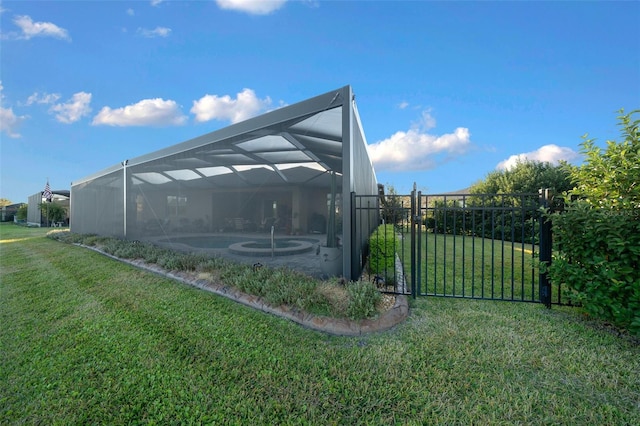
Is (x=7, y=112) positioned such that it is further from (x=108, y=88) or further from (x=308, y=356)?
(x=308, y=356)

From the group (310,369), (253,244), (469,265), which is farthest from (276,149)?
(469,265)

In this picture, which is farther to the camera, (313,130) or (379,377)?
(313,130)

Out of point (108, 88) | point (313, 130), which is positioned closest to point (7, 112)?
point (108, 88)

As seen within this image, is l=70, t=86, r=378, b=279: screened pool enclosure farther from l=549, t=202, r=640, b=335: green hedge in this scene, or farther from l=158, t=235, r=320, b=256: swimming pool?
l=549, t=202, r=640, b=335: green hedge

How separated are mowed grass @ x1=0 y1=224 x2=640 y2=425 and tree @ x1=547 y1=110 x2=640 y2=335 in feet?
1.39

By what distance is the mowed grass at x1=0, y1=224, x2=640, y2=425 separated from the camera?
6.35 feet

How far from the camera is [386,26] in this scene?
20.0 feet

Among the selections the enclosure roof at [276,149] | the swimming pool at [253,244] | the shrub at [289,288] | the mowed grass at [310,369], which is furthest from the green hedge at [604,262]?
the swimming pool at [253,244]

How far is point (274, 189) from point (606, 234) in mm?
4877

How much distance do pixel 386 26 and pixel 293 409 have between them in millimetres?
7328

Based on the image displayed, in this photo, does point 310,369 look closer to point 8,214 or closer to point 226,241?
Answer: point 226,241

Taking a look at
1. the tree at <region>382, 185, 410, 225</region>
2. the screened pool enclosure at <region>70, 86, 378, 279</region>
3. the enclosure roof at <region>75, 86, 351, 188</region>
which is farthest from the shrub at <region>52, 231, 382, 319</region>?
the enclosure roof at <region>75, 86, 351, 188</region>

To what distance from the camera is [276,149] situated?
5.39 meters

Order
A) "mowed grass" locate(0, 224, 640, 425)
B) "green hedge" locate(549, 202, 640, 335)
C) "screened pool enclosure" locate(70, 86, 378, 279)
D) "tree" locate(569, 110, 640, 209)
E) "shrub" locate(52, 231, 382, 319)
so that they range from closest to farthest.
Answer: "mowed grass" locate(0, 224, 640, 425) < "green hedge" locate(549, 202, 640, 335) < "tree" locate(569, 110, 640, 209) < "shrub" locate(52, 231, 382, 319) < "screened pool enclosure" locate(70, 86, 378, 279)
